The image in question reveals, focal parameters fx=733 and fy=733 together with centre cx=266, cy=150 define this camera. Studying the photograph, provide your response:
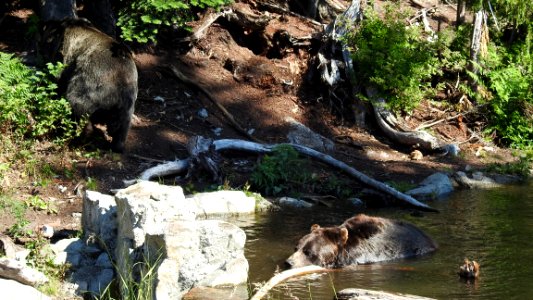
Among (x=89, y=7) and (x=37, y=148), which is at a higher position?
(x=89, y=7)

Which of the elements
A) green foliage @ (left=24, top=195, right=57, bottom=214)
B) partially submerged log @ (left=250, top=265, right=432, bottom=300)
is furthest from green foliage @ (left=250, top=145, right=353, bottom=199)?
partially submerged log @ (left=250, top=265, right=432, bottom=300)

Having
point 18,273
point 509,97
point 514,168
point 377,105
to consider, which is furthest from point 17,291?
point 509,97

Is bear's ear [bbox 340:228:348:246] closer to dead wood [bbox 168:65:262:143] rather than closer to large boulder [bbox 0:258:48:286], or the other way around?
large boulder [bbox 0:258:48:286]

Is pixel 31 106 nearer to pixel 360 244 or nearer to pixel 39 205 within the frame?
pixel 39 205

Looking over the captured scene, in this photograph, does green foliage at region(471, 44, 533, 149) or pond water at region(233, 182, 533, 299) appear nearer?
pond water at region(233, 182, 533, 299)

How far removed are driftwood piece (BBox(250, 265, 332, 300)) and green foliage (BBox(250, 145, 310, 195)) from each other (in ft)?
13.2

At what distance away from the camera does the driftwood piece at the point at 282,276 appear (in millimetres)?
6414

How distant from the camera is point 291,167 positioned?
12.3 metres

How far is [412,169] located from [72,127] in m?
6.62

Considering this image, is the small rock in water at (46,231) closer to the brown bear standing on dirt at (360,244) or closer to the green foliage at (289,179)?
the brown bear standing on dirt at (360,244)

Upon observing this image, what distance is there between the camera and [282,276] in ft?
23.4

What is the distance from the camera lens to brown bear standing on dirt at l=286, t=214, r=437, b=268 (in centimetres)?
815

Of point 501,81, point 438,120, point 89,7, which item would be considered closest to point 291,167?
point 89,7

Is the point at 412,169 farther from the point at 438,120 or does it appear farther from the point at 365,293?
the point at 365,293
